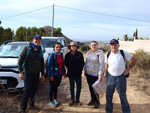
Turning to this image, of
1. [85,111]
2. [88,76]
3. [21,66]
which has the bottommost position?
[85,111]

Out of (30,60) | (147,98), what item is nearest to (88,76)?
(30,60)

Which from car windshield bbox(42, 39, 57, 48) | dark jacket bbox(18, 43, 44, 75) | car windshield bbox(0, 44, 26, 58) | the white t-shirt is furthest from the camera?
car windshield bbox(42, 39, 57, 48)

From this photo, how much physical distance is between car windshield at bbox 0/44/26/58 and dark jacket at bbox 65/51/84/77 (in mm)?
2018

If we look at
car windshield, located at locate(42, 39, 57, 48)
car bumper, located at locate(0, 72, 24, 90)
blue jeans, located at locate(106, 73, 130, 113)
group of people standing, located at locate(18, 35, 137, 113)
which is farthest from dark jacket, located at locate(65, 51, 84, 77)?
car windshield, located at locate(42, 39, 57, 48)

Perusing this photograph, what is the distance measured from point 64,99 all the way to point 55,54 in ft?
5.08

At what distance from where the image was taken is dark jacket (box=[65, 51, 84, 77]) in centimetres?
390

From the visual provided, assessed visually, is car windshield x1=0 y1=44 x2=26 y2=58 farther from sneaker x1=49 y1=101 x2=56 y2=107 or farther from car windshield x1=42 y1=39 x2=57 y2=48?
car windshield x1=42 y1=39 x2=57 y2=48

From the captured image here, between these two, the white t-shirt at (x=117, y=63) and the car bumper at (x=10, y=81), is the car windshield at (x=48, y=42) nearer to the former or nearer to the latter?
the car bumper at (x=10, y=81)

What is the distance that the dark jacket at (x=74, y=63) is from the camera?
3.90m

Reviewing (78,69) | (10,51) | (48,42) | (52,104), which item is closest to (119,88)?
(78,69)

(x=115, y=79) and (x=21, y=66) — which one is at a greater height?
(x=21, y=66)

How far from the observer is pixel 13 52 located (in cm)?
527

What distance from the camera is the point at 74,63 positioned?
3900 mm

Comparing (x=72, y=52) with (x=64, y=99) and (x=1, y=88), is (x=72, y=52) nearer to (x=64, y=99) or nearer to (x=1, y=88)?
(x=64, y=99)
